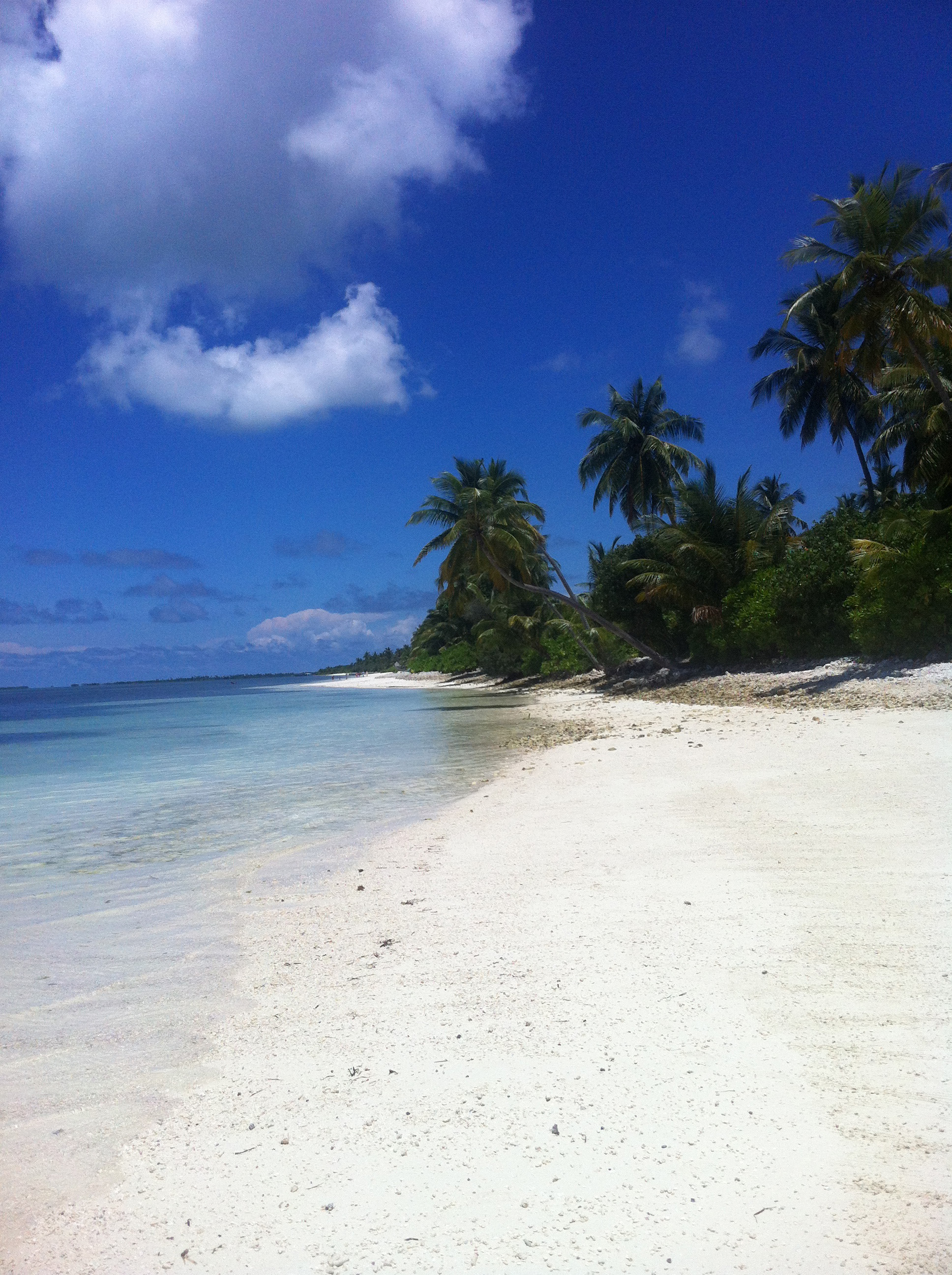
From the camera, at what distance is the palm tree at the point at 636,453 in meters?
34.5

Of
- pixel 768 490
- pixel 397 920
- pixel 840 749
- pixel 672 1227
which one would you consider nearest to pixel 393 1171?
pixel 672 1227

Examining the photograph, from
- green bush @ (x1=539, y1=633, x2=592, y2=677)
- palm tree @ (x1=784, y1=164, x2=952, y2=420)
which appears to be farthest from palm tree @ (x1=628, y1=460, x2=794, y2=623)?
green bush @ (x1=539, y1=633, x2=592, y2=677)

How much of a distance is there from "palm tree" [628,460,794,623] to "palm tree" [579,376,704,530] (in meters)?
8.84

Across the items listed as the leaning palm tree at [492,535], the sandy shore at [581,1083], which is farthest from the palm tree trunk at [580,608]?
the sandy shore at [581,1083]

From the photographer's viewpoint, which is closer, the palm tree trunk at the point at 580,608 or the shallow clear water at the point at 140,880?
the shallow clear water at the point at 140,880

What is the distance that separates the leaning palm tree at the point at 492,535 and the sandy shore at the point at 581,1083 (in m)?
19.5

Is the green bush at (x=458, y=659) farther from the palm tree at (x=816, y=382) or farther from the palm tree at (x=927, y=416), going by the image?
the palm tree at (x=927, y=416)

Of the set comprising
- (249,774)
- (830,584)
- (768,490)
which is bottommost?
(249,774)

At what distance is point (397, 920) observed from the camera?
175 inches

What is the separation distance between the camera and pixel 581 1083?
98.0 inches

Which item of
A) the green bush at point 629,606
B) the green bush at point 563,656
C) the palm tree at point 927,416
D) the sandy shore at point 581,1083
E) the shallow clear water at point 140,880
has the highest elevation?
the palm tree at point 927,416

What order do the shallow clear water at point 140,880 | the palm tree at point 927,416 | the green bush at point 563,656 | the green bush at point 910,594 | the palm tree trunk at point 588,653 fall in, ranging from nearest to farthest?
the shallow clear water at point 140,880 → the green bush at point 910,594 → the palm tree at point 927,416 → the palm tree trunk at point 588,653 → the green bush at point 563,656

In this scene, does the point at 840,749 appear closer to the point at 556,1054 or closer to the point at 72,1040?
the point at 556,1054

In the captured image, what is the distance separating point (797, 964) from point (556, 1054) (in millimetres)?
1229
